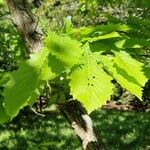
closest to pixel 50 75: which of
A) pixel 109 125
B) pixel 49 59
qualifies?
pixel 49 59

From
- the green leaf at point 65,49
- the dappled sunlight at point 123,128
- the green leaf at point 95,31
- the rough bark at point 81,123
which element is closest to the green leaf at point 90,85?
the green leaf at point 65,49

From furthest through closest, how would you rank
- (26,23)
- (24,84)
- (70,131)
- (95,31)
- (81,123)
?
(70,131) → (81,123) → (26,23) → (95,31) → (24,84)

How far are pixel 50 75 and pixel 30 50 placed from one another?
35.0 inches

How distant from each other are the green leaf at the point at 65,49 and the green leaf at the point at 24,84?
0.04 metres

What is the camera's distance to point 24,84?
1337 millimetres

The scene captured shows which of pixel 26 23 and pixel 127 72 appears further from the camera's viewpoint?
pixel 26 23

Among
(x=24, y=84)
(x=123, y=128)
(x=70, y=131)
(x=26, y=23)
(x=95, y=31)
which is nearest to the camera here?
(x=24, y=84)

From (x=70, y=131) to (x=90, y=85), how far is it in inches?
437

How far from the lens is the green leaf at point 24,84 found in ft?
4.36

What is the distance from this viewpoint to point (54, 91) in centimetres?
214

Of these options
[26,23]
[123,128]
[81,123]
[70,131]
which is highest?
[26,23]

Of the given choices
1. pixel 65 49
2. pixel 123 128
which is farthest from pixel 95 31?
pixel 123 128

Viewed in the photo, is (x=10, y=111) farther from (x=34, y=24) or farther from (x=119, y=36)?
(x=34, y=24)

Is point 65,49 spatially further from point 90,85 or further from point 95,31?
point 95,31
